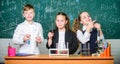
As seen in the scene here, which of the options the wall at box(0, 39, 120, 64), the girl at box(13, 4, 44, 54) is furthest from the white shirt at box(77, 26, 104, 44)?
the wall at box(0, 39, 120, 64)

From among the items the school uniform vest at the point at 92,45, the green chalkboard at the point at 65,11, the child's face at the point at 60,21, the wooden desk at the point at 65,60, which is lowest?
the wooden desk at the point at 65,60

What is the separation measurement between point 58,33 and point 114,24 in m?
2.24

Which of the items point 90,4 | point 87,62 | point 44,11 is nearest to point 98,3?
point 90,4

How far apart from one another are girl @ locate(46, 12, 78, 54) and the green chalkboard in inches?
74.7

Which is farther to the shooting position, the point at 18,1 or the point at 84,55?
the point at 18,1

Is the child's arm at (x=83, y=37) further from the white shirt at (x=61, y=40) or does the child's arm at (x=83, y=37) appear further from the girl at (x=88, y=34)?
the white shirt at (x=61, y=40)

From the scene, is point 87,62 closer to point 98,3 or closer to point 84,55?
point 84,55

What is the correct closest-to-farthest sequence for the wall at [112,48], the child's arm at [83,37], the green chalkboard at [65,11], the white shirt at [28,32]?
the child's arm at [83,37], the white shirt at [28,32], the green chalkboard at [65,11], the wall at [112,48]

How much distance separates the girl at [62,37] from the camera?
13.2 feet

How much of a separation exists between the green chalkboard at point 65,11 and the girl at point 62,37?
74.7 inches

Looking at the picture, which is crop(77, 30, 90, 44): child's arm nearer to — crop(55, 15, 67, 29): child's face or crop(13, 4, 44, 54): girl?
crop(55, 15, 67, 29): child's face

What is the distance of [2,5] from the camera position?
6.18 m

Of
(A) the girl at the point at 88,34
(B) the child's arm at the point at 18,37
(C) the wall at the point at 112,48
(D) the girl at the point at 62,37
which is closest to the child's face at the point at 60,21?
(D) the girl at the point at 62,37

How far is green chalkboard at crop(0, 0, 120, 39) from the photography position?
6.05m
